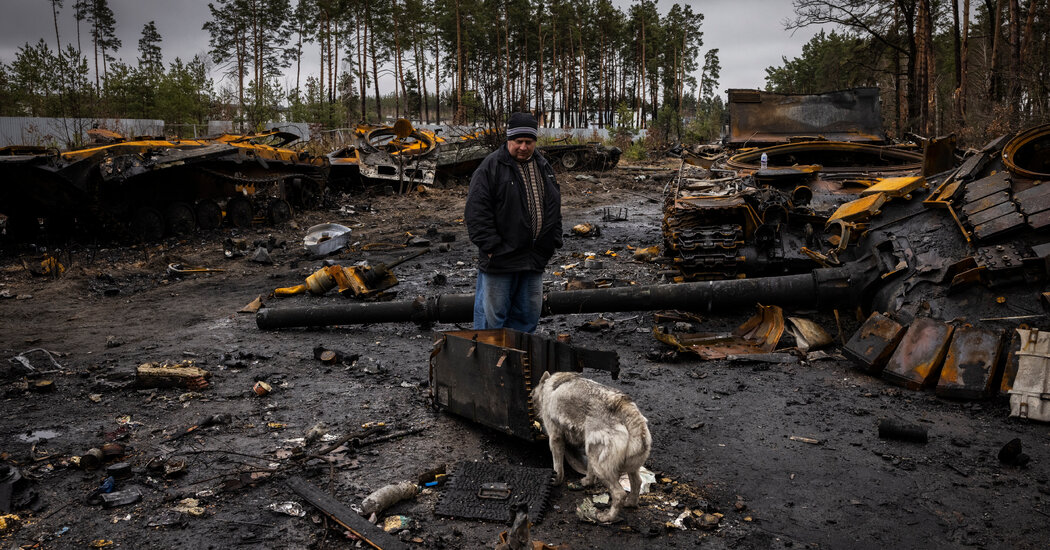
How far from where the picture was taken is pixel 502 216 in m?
4.08

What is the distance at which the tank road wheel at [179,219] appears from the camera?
11828 millimetres

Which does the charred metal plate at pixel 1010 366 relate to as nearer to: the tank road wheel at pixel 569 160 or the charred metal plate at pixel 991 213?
the charred metal plate at pixel 991 213

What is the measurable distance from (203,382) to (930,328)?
5.23 metres

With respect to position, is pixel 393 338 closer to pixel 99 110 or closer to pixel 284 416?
pixel 284 416

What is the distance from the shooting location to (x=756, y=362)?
5180 mm

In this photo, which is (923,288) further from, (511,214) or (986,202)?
(511,214)

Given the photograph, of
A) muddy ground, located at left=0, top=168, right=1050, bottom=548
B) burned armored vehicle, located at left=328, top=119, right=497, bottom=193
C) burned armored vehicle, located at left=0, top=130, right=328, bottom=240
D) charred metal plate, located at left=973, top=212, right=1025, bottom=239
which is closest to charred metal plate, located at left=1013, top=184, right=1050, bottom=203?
charred metal plate, located at left=973, top=212, right=1025, bottom=239

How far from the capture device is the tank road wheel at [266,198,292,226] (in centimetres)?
1356

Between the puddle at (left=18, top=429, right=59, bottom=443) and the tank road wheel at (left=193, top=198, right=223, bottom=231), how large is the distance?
9393 mm

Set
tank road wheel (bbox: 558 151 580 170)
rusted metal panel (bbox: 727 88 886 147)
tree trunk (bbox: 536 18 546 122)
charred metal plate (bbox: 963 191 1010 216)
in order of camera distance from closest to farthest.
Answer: charred metal plate (bbox: 963 191 1010 216) < rusted metal panel (bbox: 727 88 886 147) < tank road wheel (bbox: 558 151 580 170) < tree trunk (bbox: 536 18 546 122)

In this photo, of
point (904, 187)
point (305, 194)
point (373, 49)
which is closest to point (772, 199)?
point (904, 187)

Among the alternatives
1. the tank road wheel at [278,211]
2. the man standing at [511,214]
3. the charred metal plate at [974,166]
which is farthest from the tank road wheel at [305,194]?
the charred metal plate at [974,166]

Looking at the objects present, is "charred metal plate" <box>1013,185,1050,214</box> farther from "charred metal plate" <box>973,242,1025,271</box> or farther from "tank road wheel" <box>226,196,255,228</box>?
"tank road wheel" <box>226,196,255,228</box>

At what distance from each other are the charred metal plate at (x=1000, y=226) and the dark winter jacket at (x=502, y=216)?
3.28 metres
